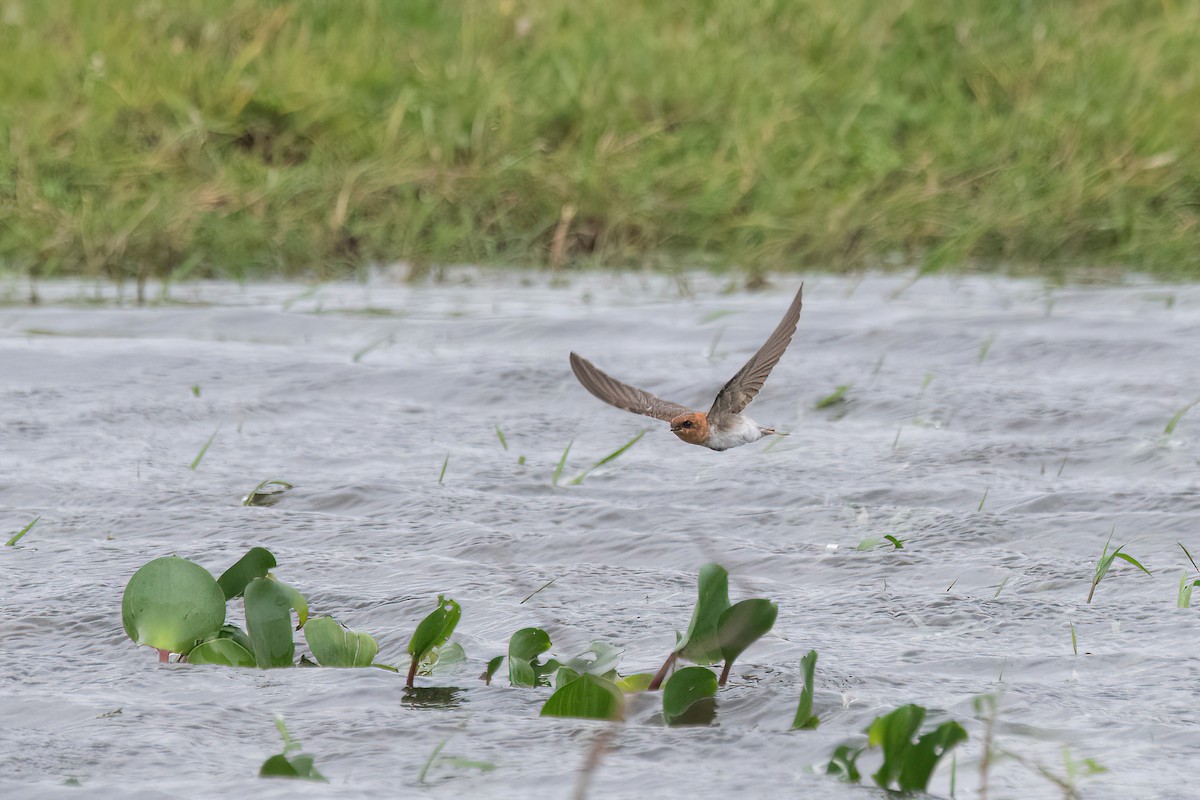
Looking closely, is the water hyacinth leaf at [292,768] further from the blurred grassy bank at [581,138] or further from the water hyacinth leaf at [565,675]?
the blurred grassy bank at [581,138]

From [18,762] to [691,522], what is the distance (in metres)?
1.55

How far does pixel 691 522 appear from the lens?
3.21m

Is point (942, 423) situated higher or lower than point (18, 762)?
higher

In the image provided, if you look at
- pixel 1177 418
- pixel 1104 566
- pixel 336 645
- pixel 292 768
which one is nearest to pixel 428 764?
pixel 292 768

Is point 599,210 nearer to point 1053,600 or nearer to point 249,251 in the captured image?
point 249,251

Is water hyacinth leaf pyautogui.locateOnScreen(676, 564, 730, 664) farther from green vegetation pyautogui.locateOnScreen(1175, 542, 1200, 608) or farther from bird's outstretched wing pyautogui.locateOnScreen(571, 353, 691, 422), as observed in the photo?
green vegetation pyautogui.locateOnScreen(1175, 542, 1200, 608)

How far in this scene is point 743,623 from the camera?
199cm

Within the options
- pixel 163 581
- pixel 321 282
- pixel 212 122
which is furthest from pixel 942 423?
pixel 212 122

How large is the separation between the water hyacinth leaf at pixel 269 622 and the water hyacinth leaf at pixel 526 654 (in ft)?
A: 0.99

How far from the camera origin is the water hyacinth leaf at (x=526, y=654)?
2.16m

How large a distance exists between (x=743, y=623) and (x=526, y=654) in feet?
1.05

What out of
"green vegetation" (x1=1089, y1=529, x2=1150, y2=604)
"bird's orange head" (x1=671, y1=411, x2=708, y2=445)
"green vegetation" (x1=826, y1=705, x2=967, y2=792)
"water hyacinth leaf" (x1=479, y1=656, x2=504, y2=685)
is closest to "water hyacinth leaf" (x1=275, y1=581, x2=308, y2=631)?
"water hyacinth leaf" (x1=479, y1=656, x2=504, y2=685)

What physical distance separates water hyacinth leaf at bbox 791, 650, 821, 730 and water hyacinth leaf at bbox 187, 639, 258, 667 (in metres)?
0.73

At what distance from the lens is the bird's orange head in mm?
2650
